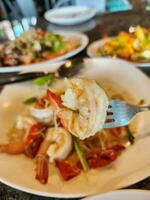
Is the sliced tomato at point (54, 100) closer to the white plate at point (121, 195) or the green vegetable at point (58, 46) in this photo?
the white plate at point (121, 195)

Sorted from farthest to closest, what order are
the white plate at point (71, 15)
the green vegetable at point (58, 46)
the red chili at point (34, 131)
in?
the white plate at point (71, 15) → the green vegetable at point (58, 46) → the red chili at point (34, 131)

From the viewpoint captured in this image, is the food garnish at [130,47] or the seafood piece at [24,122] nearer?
the seafood piece at [24,122]

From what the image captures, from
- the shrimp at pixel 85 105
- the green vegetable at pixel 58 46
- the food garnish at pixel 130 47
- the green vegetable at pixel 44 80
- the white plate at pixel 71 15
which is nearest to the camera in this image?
the shrimp at pixel 85 105


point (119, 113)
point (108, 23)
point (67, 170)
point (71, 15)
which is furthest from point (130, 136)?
point (71, 15)

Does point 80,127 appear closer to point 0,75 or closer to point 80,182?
point 80,182

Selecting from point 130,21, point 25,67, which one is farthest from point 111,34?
point 25,67

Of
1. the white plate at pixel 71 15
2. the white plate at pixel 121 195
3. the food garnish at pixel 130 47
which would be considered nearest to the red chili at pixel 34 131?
the white plate at pixel 121 195

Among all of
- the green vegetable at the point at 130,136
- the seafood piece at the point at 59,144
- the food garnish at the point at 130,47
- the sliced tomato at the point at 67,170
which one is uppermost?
the seafood piece at the point at 59,144
